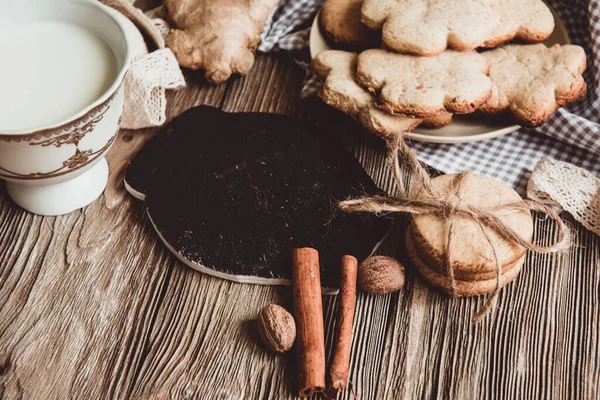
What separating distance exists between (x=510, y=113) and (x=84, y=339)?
827 mm

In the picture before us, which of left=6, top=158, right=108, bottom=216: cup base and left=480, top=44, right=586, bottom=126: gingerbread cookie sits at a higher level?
left=480, top=44, right=586, bottom=126: gingerbread cookie

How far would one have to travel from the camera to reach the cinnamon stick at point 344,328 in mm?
913

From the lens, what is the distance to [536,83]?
113 centimetres

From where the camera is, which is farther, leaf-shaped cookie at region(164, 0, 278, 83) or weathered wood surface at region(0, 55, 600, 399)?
leaf-shaped cookie at region(164, 0, 278, 83)

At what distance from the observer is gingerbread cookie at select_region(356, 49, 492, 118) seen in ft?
3.51

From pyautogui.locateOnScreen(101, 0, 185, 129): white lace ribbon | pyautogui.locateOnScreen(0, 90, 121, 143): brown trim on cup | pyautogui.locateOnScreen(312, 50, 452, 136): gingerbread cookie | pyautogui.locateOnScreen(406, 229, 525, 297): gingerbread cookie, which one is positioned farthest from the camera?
pyautogui.locateOnScreen(101, 0, 185, 129): white lace ribbon

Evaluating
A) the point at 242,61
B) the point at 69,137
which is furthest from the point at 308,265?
the point at 242,61

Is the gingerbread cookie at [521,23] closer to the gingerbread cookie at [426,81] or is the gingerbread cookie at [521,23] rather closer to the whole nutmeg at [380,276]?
the gingerbread cookie at [426,81]

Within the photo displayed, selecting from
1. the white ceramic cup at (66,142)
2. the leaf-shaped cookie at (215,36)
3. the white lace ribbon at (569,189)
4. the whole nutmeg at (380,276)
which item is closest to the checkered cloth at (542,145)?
the white lace ribbon at (569,189)

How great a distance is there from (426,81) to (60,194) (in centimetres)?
66

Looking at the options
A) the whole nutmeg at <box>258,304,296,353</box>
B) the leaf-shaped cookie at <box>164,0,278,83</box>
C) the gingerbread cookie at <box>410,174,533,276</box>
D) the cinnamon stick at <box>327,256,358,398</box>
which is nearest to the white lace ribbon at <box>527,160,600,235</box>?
the gingerbread cookie at <box>410,174,533,276</box>

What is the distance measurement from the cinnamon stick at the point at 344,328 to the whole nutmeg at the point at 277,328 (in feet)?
0.23

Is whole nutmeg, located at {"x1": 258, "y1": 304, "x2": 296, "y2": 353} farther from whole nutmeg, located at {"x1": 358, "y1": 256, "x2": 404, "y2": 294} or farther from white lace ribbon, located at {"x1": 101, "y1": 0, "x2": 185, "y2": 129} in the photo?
white lace ribbon, located at {"x1": 101, "y1": 0, "x2": 185, "y2": 129}

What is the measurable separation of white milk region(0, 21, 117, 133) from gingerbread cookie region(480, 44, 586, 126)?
2.21ft
